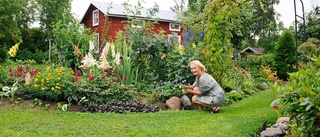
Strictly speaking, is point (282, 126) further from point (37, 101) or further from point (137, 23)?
point (137, 23)

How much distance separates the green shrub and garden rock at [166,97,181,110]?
3282mm

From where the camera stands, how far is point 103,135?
4.13m

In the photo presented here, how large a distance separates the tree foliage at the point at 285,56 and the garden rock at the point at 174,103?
25.4 feet

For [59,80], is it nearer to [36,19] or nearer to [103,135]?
[103,135]

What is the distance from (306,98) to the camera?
101 inches

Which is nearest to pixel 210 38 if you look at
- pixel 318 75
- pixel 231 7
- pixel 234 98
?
pixel 231 7

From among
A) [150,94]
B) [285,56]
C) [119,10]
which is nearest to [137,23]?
[150,94]

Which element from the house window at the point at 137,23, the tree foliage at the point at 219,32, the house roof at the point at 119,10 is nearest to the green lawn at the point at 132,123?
the tree foliage at the point at 219,32

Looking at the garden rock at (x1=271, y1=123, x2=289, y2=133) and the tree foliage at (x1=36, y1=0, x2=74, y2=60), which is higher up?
the tree foliage at (x1=36, y1=0, x2=74, y2=60)

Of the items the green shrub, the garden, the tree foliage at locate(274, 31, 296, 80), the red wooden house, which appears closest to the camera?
the green shrub

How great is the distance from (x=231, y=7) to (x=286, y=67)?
22.5ft

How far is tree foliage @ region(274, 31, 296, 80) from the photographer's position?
12.5 metres

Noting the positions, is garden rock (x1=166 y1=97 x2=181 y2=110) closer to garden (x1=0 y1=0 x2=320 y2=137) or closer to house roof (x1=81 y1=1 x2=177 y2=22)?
garden (x1=0 y1=0 x2=320 y2=137)

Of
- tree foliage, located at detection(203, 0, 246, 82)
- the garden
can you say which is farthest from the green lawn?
tree foliage, located at detection(203, 0, 246, 82)
